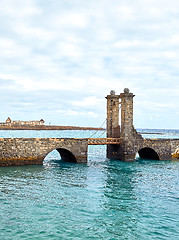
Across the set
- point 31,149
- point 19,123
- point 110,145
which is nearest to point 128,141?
point 110,145

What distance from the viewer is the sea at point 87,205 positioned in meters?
10.4

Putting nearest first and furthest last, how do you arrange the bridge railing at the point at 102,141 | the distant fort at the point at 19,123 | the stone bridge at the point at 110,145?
the stone bridge at the point at 110,145, the bridge railing at the point at 102,141, the distant fort at the point at 19,123

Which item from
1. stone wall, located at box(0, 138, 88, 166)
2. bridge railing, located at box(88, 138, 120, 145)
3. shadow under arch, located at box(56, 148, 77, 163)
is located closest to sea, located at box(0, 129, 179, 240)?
stone wall, located at box(0, 138, 88, 166)

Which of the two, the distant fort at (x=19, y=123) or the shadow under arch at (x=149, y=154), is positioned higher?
the distant fort at (x=19, y=123)

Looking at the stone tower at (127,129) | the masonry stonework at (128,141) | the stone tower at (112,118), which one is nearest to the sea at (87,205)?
the stone tower at (127,129)

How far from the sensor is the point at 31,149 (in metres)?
24.7

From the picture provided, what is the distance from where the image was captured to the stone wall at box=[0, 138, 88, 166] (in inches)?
933

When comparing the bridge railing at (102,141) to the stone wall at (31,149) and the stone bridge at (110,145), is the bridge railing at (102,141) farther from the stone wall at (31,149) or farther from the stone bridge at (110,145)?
the stone wall at (31,149)

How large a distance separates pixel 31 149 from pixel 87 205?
12.5 m

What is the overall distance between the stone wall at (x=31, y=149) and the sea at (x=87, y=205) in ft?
7.08

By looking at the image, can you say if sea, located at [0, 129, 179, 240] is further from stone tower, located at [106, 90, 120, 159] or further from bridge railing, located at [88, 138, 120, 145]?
stone tower, located at [106, 90, 120, 159]

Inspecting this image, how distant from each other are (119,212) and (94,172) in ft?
33.0

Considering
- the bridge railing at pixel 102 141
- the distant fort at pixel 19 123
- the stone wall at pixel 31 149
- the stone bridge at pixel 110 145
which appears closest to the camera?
the stone wall at pixel 31 149

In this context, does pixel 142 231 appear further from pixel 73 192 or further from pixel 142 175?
pixel 142 175
